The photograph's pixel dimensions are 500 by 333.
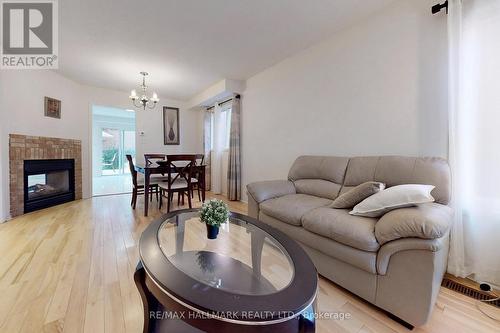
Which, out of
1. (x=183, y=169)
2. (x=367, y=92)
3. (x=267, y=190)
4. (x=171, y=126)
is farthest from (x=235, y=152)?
(x=367, y=92)

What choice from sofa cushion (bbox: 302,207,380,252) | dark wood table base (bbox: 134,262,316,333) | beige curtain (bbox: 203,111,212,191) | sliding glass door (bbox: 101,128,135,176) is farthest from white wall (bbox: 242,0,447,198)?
sliding glass door (bbox: 101,128,135,176)

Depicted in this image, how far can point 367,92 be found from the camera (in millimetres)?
2168

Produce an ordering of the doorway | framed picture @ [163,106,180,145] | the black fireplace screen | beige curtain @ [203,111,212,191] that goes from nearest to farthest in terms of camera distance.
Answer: the black fireplace screen → beige curtain @ [203,111,212,191] → framed picture @ [163,106,180,145] → the doorway

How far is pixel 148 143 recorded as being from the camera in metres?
5.14

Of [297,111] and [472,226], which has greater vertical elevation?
[297,111]

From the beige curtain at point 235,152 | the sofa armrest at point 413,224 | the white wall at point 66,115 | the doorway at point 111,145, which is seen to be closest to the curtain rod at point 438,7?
the sofa armrest at point 413,224

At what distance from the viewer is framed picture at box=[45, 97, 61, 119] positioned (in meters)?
3.47

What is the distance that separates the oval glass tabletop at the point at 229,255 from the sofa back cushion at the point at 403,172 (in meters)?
1.14

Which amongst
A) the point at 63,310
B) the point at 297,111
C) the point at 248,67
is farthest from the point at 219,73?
the point at 63,310

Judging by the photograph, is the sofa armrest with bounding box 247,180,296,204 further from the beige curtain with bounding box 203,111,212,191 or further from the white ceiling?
the beige curtain with bounding box 203,111,212,191

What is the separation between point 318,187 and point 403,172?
30.1 inches

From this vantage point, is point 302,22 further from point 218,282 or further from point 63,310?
point 63,310

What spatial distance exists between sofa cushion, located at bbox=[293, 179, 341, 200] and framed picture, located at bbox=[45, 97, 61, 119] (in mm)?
4134

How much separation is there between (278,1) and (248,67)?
59.6 inches
